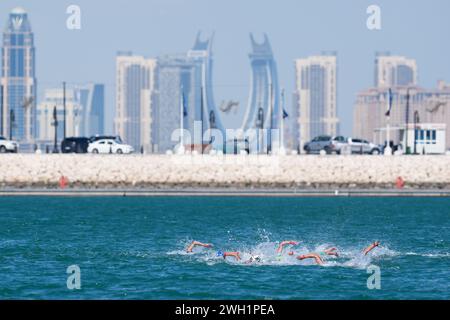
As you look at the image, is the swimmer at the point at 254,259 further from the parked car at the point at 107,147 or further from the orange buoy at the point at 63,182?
the parked car at the point at 107,147

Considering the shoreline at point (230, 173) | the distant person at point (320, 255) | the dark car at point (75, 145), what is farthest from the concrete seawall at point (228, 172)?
the distant person at point (320, 255)

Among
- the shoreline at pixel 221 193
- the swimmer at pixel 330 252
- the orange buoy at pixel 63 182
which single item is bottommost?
the shoreline at pixel 221 193

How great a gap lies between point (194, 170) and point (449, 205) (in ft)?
89.6

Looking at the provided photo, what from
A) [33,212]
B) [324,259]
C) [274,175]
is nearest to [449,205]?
[274,175]

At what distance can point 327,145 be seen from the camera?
120 metres

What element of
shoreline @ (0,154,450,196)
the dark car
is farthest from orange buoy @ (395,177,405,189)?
the dark car

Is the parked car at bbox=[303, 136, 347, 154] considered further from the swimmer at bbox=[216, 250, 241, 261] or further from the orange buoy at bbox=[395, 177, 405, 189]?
the swimmer at bbox=[216, 250, 241, 261]

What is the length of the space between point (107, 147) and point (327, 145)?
2067 cm

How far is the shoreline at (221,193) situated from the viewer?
338 ft

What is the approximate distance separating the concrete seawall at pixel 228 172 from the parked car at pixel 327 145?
7792 mm

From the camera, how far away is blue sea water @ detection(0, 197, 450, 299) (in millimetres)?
36625

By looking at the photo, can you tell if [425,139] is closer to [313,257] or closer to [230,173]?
[230,173]

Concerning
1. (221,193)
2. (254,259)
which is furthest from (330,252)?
(221,193)

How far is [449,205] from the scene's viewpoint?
297 feet
